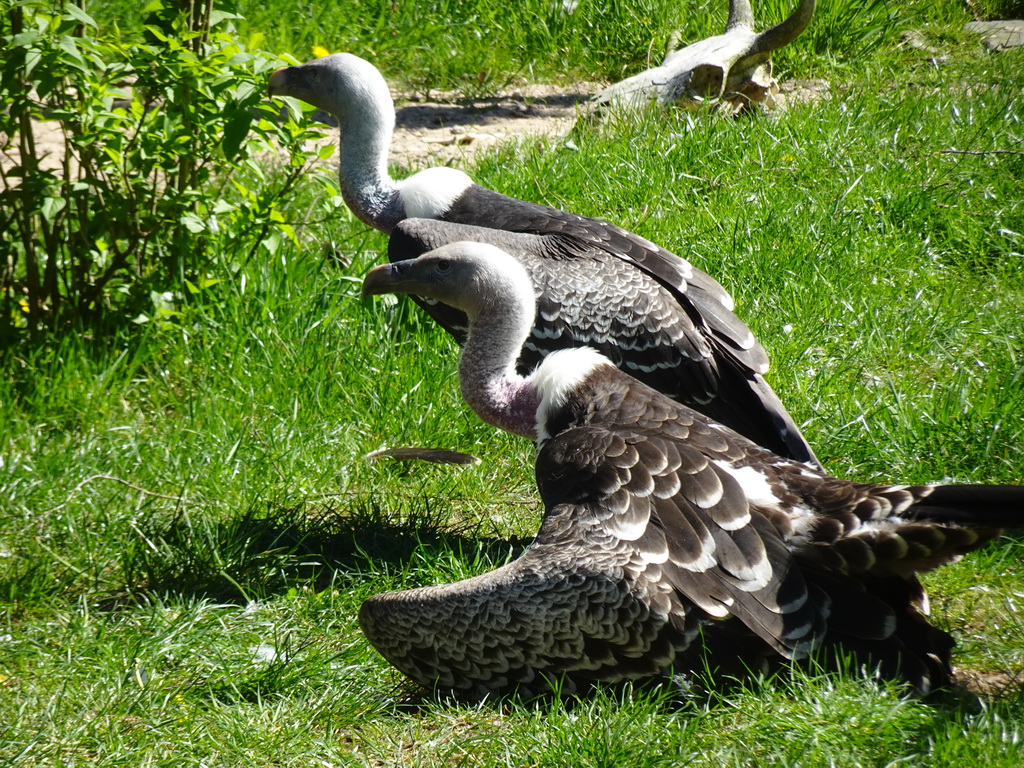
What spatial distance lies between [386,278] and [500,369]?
553 millimetres

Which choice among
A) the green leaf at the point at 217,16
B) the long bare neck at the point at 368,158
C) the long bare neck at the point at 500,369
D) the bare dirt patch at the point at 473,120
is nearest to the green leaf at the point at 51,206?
A: the green leaf at the point at 217,16

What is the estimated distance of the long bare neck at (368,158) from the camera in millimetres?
5133

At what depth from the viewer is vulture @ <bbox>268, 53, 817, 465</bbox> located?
4164mm

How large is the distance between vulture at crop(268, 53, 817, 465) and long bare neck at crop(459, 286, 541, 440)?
0.38 meters

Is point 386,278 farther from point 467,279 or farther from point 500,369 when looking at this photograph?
point 500,369

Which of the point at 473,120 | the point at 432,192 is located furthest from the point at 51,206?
the point at 473,120

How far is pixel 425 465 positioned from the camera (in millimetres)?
4477

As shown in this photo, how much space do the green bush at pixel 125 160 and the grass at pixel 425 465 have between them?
0.70ft

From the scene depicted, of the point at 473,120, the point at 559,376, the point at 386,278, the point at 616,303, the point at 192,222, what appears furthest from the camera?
the point at 473,120

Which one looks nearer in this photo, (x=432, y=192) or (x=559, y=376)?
(x=559, y=376)

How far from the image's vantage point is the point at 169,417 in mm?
4750

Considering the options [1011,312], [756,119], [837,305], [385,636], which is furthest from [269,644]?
[756,119]

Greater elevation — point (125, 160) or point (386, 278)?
point (125, 160)

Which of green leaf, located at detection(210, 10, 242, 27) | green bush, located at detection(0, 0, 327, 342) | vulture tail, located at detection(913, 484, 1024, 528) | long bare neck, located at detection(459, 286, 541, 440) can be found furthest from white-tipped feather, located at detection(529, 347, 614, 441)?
green leaf, located at detection(210, 10, 242, 27)
